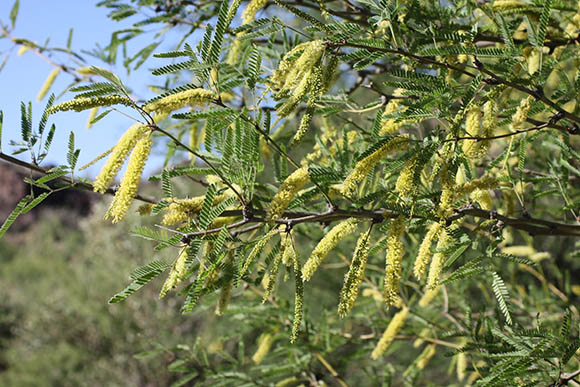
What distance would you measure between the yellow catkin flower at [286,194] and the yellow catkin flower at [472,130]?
31 centimetres

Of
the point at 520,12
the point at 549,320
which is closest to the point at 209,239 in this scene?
the point at 520,12

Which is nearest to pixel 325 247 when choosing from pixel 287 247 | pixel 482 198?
pixel 287 247

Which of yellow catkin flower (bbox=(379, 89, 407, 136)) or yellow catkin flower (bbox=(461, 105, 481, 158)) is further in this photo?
yellow catkin flower (bbox=(379, 89, 407, 136))

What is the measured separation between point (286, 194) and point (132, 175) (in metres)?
0.27

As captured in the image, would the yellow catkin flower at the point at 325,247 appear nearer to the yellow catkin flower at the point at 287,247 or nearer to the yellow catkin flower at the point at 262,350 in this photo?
the yellow catkin flower at the point at 287,247

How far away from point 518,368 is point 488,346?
0.75 ft

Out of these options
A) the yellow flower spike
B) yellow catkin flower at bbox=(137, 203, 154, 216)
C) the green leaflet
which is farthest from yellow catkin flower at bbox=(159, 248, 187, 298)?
the yellow flower spike

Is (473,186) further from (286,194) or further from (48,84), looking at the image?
(48,84)

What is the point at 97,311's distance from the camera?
7789 millimetres

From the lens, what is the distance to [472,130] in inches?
37.4

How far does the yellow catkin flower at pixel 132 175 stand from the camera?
2.52ft

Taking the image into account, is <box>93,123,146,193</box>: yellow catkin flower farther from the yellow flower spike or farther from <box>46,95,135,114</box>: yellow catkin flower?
the yellow flower spike

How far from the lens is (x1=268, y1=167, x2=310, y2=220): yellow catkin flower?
2.89 ft

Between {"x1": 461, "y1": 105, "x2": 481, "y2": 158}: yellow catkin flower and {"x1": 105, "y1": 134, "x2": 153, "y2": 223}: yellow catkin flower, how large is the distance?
0.57 meters
